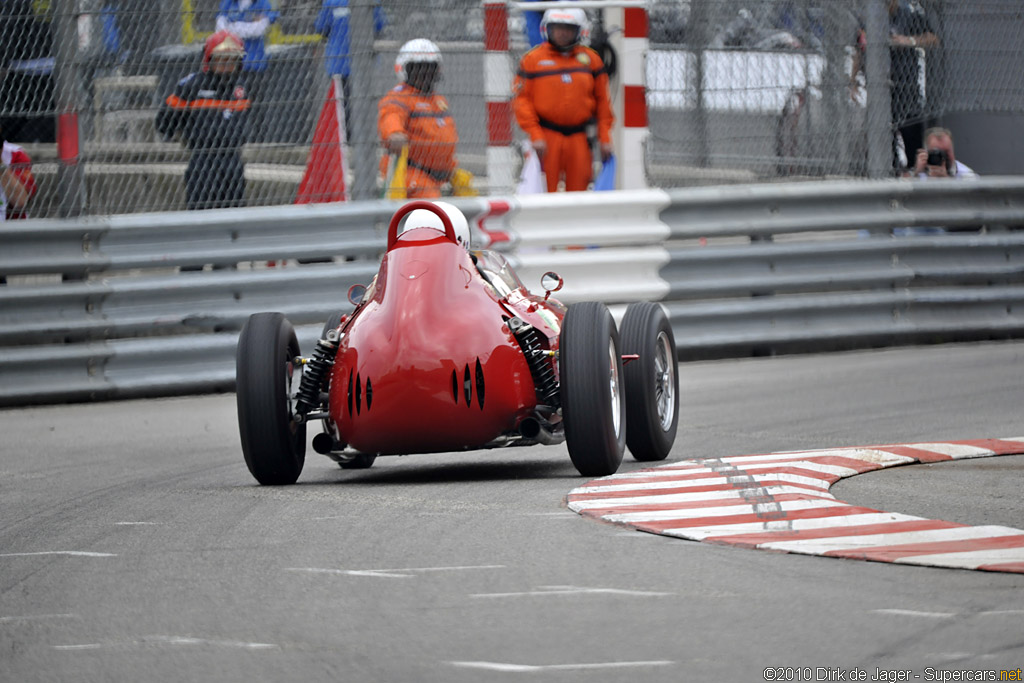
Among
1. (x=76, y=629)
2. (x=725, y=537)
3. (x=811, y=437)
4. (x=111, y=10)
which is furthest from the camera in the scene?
(x=111, y=10)

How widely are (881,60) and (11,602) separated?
29.2ft

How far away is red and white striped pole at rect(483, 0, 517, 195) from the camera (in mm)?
11461

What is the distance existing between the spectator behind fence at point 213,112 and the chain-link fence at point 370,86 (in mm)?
12

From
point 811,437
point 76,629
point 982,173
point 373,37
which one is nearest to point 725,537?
point 76,629

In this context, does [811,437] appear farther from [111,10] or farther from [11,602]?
[111,10]

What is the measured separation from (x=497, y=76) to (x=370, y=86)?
944 millimetres

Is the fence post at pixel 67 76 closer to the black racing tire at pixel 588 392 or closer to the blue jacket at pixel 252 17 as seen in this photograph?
the blue jacket at pixel 252 17

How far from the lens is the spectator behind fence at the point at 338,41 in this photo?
1100 cm

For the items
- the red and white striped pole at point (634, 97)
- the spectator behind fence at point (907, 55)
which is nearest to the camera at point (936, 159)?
the spectator behind fence at point (907, 55)

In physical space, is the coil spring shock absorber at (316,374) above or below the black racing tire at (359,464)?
above

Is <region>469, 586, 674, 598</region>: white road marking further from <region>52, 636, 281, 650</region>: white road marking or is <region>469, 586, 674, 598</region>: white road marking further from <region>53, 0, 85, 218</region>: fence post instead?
<region>53, 0, 85, 218</region>: fence post

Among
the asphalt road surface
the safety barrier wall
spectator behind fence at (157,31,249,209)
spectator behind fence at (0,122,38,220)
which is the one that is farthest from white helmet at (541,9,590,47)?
the asphalt road surface

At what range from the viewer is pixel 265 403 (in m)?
6.98

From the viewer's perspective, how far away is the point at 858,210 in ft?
41.7
